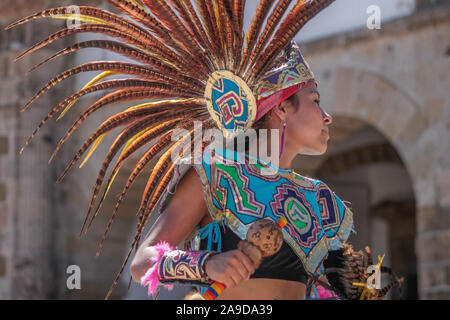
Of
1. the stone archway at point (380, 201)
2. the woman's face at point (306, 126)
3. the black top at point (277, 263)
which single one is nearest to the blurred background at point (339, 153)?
the stone archway at point (380, 201)

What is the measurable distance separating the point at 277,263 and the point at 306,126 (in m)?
0.49

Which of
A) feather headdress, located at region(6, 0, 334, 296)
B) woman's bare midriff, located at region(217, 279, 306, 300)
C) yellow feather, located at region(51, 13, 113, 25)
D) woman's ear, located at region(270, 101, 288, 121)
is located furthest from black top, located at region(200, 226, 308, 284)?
yellow feather, located at region(51, 13, 113, 25)

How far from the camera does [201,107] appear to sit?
8.89 ft

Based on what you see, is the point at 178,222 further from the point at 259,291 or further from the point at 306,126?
the point at 306,126

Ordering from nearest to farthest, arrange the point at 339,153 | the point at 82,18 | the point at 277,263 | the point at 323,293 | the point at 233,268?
→ the point at 233,268 → the point at 277,263 → the point at 82,18 → the point at 323,293 → the point at 339,153

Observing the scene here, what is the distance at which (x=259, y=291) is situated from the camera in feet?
7.98

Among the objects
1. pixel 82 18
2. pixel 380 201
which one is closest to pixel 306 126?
pixel 82 18

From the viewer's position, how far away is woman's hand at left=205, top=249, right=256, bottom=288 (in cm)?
214

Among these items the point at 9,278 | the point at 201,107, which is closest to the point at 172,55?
the point at 201,107

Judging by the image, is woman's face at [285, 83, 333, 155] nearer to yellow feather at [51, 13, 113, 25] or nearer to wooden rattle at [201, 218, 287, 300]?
wooden rattle at [201, 218, 287, 300]

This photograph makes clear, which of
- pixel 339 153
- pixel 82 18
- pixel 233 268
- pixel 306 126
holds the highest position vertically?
pixel 339 153

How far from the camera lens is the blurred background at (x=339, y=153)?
614 cm

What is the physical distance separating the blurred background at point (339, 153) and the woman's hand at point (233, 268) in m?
3.25
